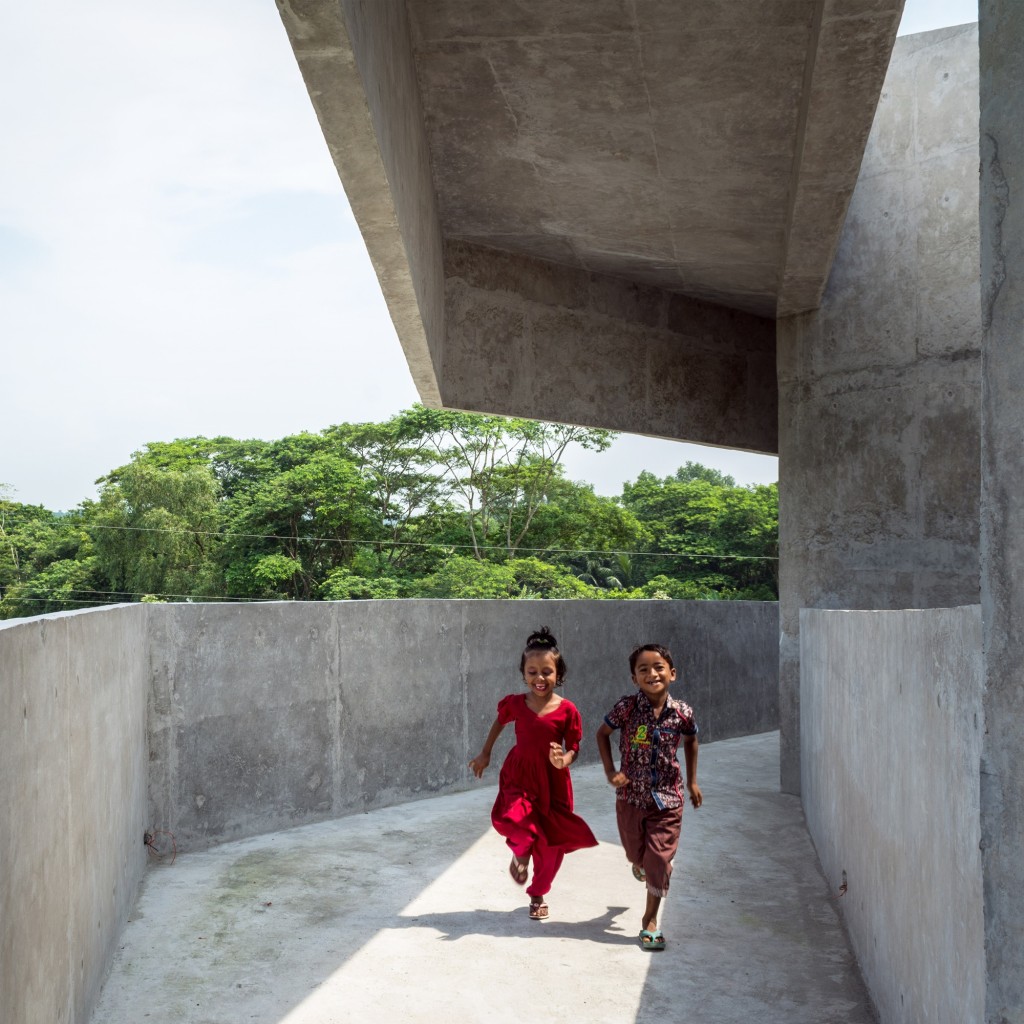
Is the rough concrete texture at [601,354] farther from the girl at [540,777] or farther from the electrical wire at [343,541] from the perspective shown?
the electrical wire at [343,541]

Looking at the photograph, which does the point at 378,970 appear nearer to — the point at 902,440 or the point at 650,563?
the point at 902,440

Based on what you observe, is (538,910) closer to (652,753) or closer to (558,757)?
(558,757)

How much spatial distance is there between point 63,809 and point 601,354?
305 inches

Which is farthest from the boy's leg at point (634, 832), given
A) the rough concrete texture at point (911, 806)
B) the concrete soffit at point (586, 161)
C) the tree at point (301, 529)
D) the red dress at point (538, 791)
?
the tree at point (301, 529)

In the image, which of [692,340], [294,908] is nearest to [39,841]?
[294,908]

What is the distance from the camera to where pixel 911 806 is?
→ 358 cm

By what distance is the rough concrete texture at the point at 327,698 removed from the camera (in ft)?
23.7

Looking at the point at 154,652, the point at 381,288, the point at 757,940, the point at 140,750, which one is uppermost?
the point at 381,288

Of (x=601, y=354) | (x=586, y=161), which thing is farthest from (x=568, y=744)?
(x=601, y=354)

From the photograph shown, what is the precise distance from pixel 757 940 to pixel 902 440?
5.10 m

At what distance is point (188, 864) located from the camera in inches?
271

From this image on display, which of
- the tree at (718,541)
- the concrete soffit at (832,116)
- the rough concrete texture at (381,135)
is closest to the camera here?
the rough concrete texture at (381,135)

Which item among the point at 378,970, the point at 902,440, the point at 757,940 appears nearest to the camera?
the point at 378,970

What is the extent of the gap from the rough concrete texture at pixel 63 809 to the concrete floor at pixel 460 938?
0.42 metres
